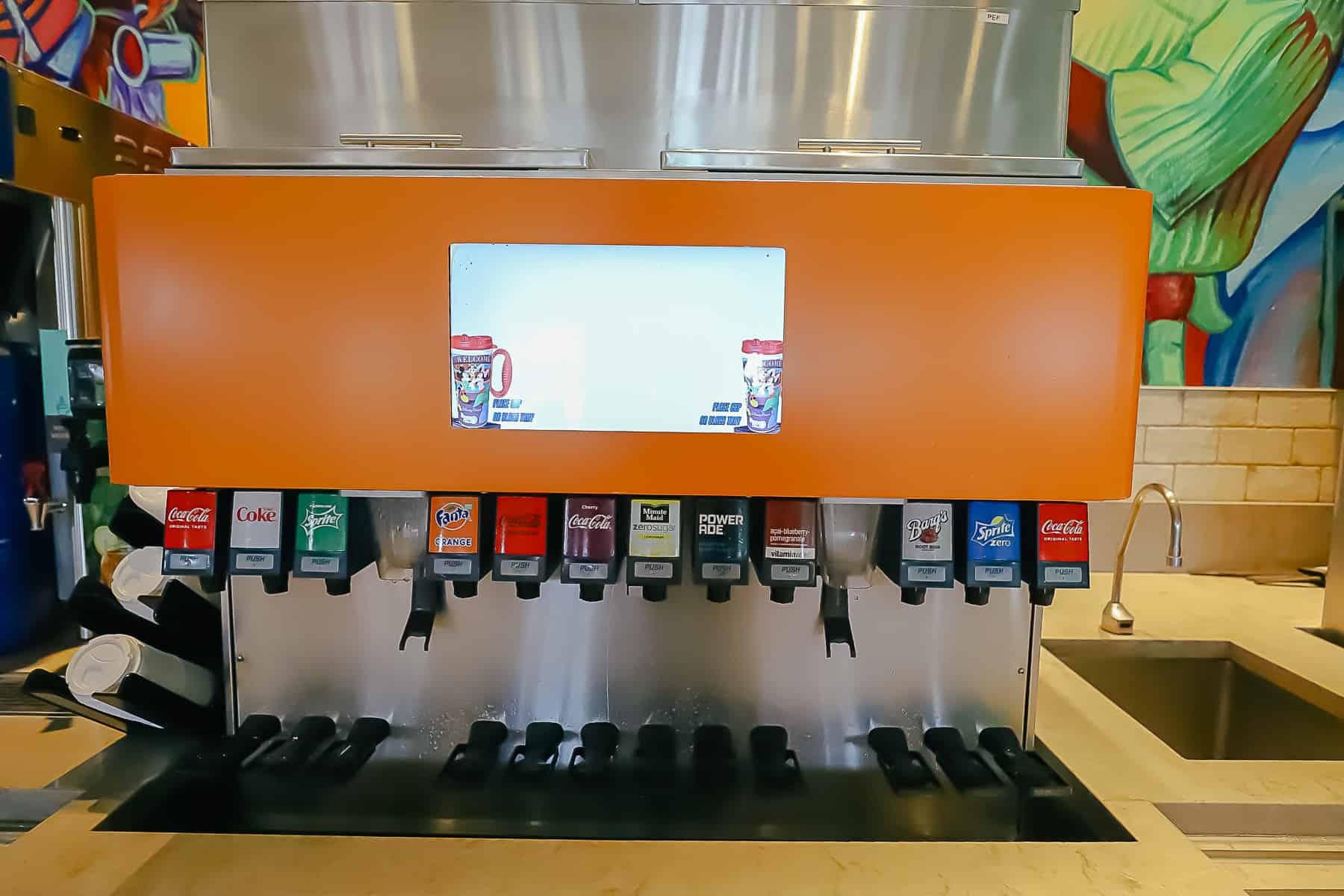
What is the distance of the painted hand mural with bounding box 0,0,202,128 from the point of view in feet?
5.66

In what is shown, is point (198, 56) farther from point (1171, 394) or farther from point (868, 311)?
point (1171, 394)

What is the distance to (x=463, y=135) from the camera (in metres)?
0.94

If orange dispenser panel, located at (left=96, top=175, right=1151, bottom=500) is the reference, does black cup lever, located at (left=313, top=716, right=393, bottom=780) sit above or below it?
below

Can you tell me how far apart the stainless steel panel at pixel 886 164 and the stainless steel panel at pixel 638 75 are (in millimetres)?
155

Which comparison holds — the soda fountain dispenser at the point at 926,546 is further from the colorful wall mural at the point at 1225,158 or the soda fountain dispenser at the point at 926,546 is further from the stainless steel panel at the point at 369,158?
the colorful wall mural at the point at 1225,158

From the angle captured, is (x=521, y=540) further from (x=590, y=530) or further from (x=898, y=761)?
(x=898, y=761)

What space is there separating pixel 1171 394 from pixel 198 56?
2403 mm

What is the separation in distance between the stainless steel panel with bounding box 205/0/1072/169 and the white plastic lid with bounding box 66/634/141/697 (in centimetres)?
59

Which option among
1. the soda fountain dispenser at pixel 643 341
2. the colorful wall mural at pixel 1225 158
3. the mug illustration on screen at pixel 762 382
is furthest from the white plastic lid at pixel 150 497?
the colorful wall mural at pixel 1225 158

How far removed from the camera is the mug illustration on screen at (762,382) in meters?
0.78

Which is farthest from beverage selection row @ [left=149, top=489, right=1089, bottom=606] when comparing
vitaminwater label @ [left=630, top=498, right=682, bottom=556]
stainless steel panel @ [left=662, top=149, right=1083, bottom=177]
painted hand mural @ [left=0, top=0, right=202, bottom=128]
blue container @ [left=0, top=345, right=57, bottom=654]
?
painted hand mural @ [left=0, top=0, right=202, bottom=128]

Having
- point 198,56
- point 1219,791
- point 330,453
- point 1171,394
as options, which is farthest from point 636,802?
point 198,56

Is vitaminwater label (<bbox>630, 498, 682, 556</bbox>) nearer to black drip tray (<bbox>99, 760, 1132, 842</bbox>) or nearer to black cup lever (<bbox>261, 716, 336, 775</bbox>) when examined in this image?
black drip tray (<bbox>99, 760, 1132, 842</bbox>)

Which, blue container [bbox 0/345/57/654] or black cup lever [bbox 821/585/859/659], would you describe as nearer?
black cup lever [bbox 821/585/859/659]
